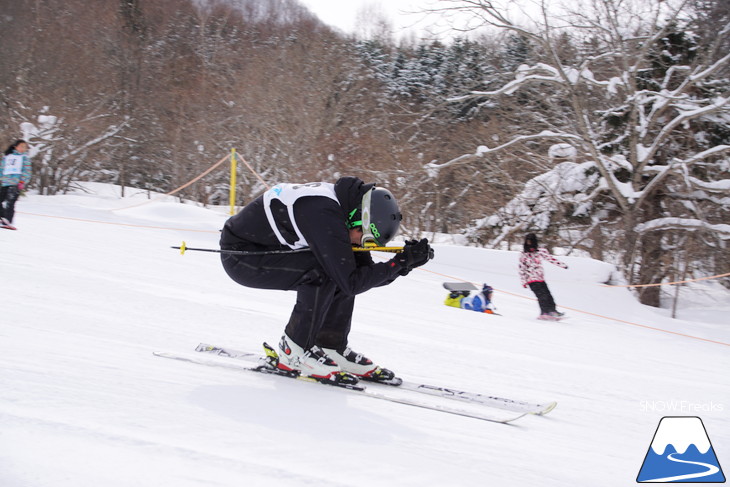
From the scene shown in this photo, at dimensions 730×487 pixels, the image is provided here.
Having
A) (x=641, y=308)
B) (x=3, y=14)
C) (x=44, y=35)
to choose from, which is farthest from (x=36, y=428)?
(x=3, y=14)

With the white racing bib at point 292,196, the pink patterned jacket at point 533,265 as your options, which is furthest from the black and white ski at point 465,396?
the pink patterned jacket at point 533,265

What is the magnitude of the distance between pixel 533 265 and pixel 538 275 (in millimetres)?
177

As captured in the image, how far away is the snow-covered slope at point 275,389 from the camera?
1.96m

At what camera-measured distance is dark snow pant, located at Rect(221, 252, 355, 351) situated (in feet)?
10.5

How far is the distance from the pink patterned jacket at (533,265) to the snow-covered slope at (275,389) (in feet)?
1.72

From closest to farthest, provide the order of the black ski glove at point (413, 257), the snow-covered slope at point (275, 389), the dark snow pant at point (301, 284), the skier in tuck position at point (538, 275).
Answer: the snow-covered slope at point (275, 389)
the black ski glove at point (413, 257)
the dark snow pant at point (301, 284)
the skier in tuck position at point (538, 275)

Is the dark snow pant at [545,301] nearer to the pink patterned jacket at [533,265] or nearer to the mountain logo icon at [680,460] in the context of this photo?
the pink patterned jacket at [533,265]

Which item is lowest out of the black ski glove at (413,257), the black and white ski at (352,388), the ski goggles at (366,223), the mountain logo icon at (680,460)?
the black and white ski at (352,388)

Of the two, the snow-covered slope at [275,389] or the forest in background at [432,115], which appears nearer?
the snow-covered slope at [275,389]

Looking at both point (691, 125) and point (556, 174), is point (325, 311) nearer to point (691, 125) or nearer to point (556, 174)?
point (556, 174)

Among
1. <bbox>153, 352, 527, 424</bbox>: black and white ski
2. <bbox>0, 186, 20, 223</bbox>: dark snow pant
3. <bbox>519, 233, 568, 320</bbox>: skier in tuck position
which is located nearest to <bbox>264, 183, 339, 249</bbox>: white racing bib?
<bbox>153, 352, 527, 424</bbox>: black and white ski

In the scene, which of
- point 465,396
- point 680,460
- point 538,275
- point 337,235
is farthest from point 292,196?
point 538,275

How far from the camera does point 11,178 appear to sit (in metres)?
8.91

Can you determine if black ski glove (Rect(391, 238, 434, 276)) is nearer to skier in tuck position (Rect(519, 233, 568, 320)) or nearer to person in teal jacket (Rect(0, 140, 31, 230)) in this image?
skier in tuck position (Rect(519, 233, 568, 320))
